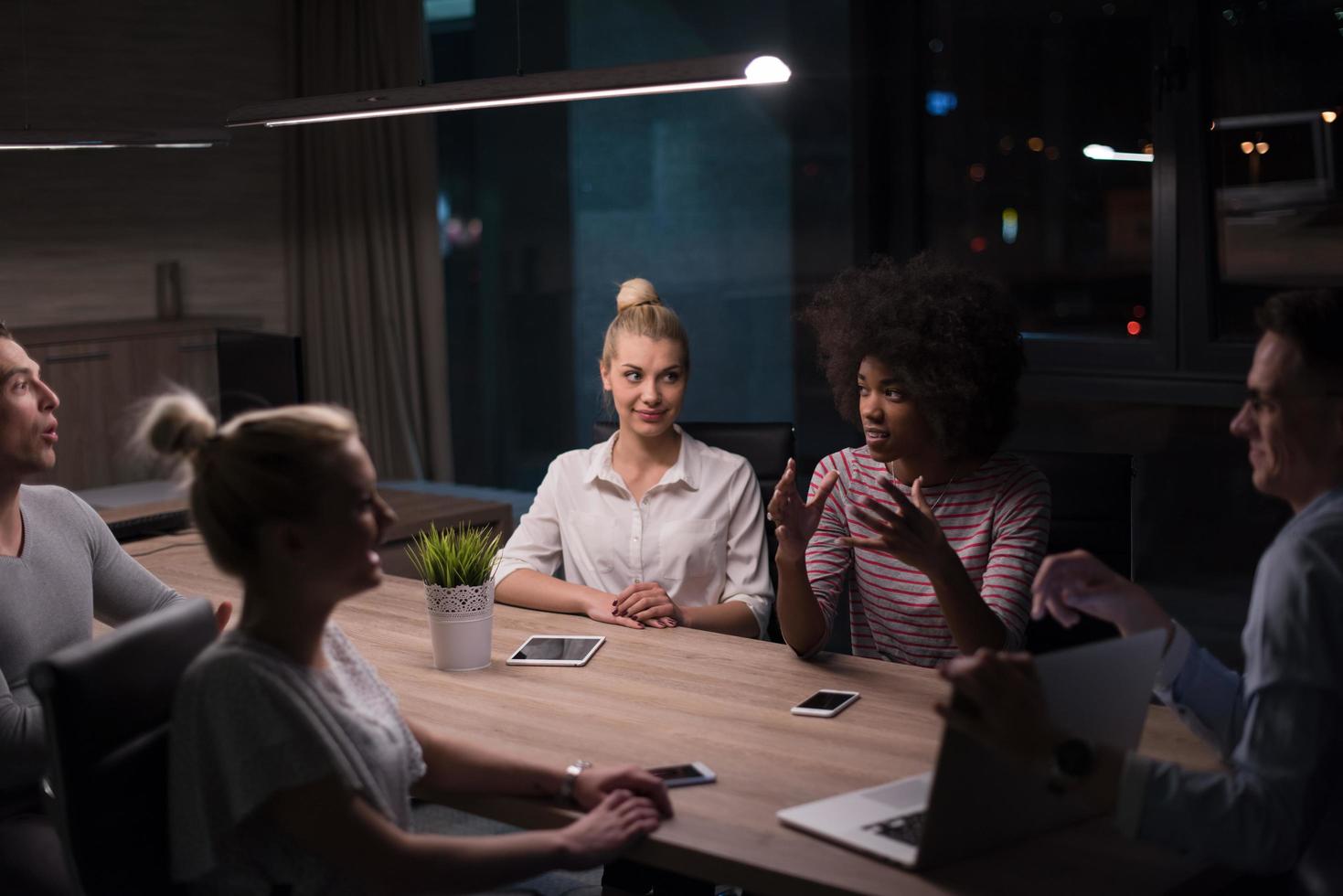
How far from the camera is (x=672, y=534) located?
9.67 ft

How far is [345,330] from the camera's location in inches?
244

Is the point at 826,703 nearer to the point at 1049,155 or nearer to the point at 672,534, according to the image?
the point at 672,534

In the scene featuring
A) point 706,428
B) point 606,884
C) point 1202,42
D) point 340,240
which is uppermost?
point 1202,42

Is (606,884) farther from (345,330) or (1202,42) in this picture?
(345,330)

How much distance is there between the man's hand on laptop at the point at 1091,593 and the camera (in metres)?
1.87

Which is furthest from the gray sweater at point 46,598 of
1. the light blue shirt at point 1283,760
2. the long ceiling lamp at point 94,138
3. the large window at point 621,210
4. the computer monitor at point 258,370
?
the large window at point 621,210

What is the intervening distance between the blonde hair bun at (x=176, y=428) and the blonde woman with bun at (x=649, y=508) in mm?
1262

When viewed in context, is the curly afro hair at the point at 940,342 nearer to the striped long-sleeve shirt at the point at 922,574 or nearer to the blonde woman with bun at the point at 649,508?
the striped long-sleeve shirt at the point at 922,574

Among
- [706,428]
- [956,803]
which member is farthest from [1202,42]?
[956,803]

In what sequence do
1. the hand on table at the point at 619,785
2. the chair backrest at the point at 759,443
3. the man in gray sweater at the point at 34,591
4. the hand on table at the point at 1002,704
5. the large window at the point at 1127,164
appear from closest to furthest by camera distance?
1. the hand on table at the point at 1002,704
2. the hand on table at the point at 619,785
3. the man in gray sweater at the point at 34,591
4. the chair backrest at the point at 759,443
5. the large window at the point at 1127,164

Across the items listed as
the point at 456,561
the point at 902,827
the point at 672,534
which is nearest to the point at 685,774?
the point at 902,827

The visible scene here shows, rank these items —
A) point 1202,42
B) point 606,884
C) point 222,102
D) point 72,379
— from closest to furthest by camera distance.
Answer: point 606,884, point 1202,42, point 72,379, point 222,102

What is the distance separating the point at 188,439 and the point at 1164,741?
4.56ft

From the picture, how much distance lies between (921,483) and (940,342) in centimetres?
31
